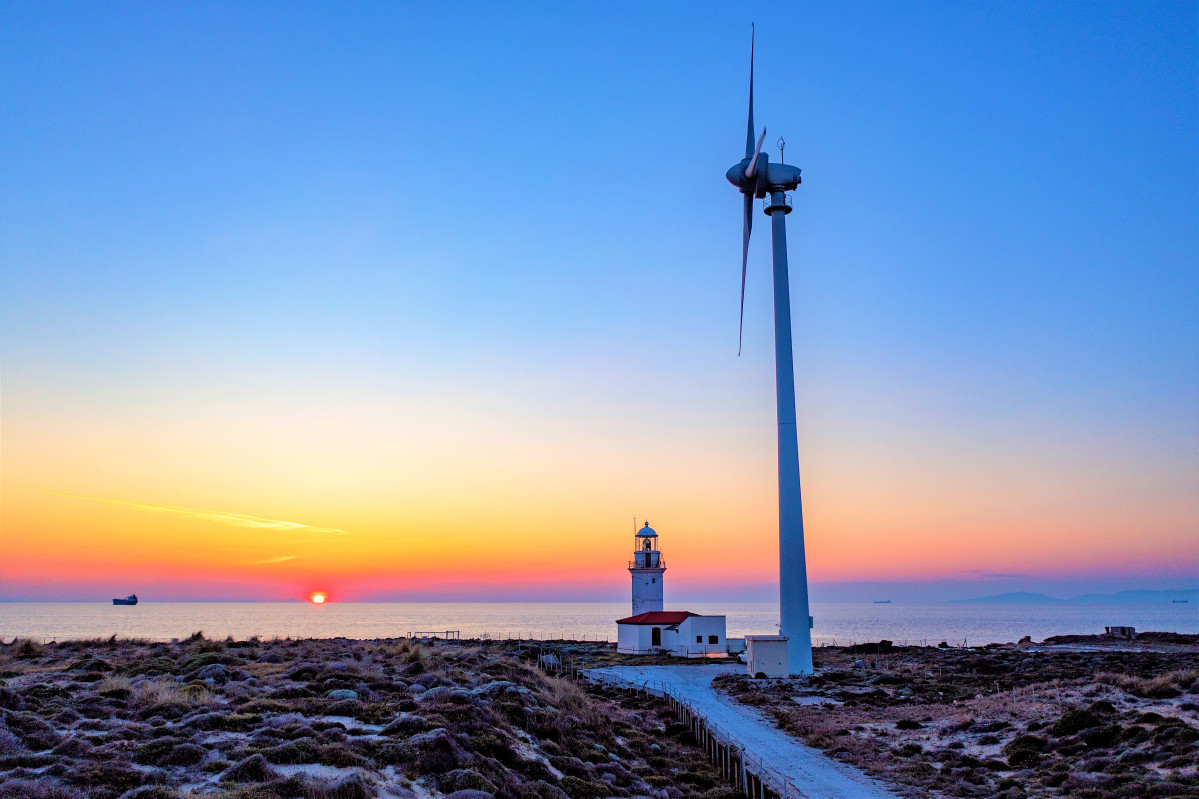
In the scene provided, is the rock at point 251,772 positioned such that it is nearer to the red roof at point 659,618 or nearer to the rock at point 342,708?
the rock at point 342,708

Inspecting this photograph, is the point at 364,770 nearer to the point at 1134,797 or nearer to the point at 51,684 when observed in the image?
the point at 51,684

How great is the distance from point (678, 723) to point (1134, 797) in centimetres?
1518

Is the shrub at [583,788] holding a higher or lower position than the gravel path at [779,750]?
higher

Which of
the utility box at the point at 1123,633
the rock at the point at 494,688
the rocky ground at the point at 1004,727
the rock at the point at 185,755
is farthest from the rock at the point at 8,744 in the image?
the utility box at the point at 1123,633

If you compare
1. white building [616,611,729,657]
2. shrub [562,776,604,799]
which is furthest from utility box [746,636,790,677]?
shrub [562,776,604,799]

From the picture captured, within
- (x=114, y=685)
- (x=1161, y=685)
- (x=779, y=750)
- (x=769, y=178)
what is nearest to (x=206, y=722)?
(x=114, y=685)

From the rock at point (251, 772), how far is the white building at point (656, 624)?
151 feet

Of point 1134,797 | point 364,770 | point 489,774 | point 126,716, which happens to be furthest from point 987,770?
point 126,716

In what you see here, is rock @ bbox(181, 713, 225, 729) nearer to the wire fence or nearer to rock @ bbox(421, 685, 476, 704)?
rock @ bbox(421, 685, 476, 704)

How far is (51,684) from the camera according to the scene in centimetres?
1994

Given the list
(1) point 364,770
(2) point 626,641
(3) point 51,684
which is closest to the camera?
(1) point 364,770

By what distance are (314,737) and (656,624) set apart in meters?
47.3

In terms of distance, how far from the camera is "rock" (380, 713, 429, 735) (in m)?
16.3

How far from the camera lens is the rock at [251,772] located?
12.7 m
